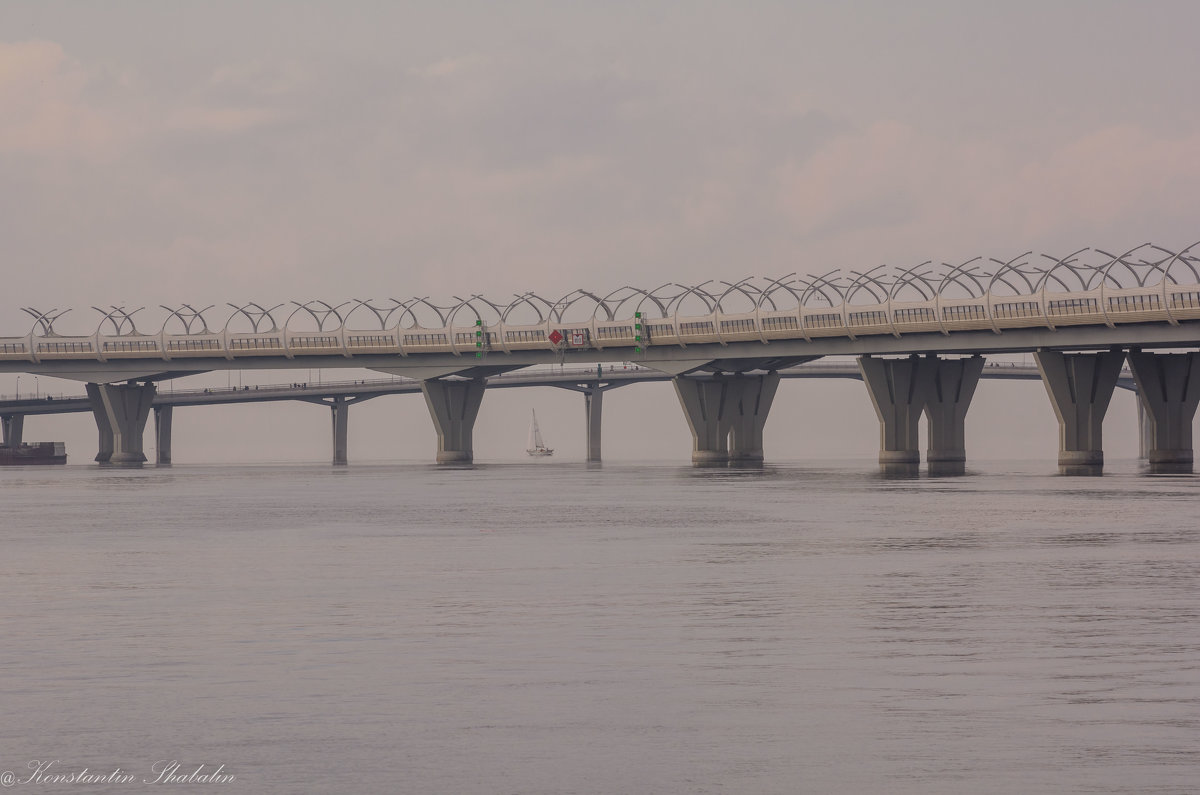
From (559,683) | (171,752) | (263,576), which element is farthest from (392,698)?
(263,576)

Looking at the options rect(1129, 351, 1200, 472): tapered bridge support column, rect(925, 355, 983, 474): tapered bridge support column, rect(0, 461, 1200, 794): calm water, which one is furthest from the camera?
rect(925, 355, 983, 474): tapered bridge support column

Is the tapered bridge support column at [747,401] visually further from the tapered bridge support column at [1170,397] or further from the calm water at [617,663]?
the calm water at [617,663]

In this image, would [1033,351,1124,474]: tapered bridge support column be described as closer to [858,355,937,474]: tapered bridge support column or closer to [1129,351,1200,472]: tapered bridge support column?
[1129,351,1200,472]: tapered bridge support column

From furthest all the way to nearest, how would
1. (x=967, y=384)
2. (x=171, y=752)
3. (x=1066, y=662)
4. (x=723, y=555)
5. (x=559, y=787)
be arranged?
(x=967, y=384)
(x=723, y=555)
(x=1066, y=662)
(x=171, y=752)
(x=559, y=787)

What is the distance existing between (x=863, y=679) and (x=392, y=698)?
21.9ft

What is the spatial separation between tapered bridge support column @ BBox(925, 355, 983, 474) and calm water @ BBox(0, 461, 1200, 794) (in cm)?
11744

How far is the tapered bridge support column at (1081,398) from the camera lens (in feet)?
498

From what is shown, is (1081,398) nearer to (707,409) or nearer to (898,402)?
(898,402)

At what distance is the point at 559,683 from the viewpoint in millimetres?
21562

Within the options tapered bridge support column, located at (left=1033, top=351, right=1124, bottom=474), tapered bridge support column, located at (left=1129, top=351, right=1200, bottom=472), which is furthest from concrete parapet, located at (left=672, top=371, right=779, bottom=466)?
tapered bridge support column, located at (left=1129, top=351, right=1200, bottom=472)

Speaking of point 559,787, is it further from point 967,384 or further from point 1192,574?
point 967,384

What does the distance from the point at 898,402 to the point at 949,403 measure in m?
5.67

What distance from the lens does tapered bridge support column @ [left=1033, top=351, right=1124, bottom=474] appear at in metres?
152

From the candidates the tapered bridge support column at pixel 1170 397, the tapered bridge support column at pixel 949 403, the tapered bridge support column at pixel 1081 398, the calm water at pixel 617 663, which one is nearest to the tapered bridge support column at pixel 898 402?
the tapered bridge support column at pixel 949 403
